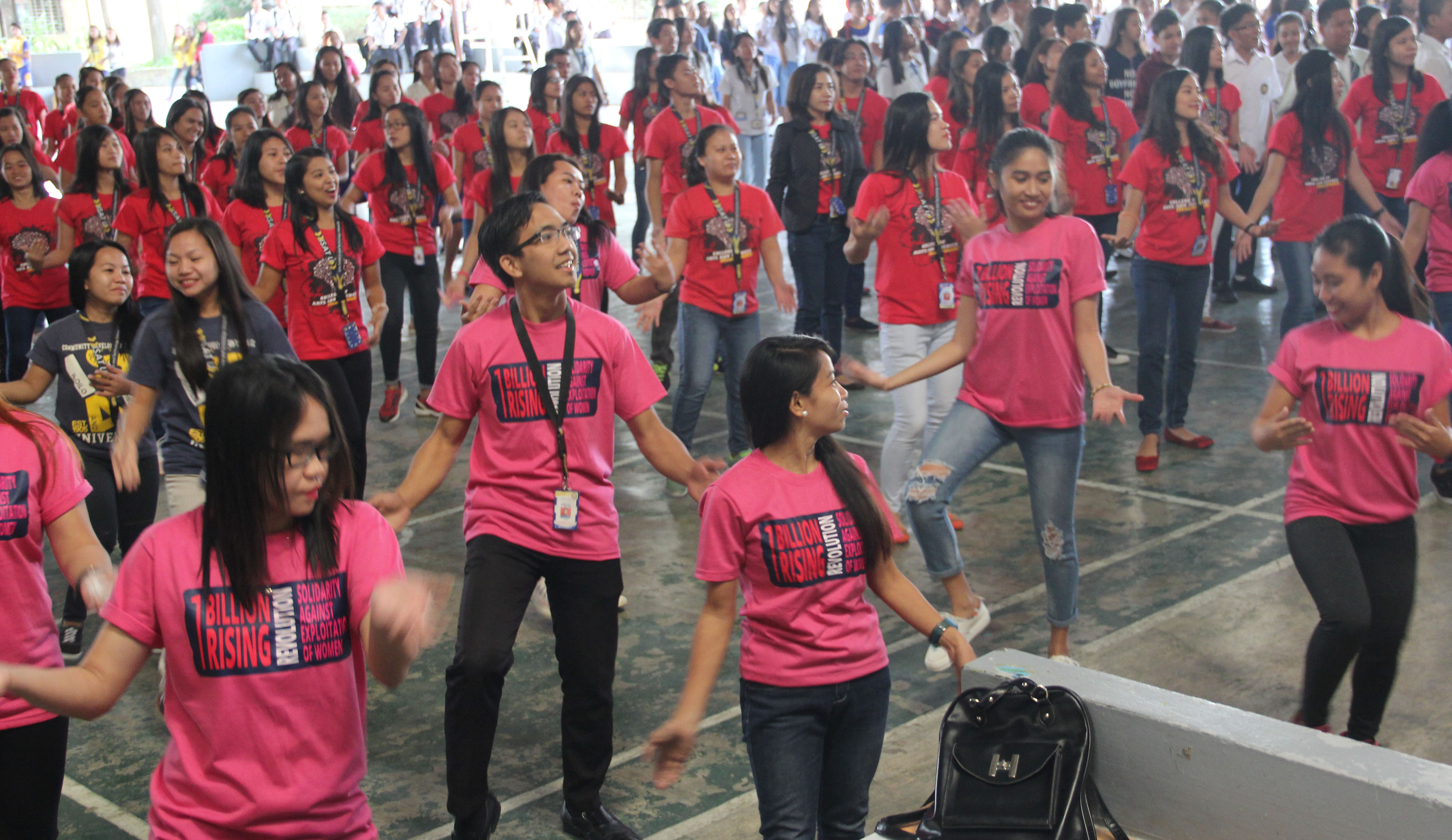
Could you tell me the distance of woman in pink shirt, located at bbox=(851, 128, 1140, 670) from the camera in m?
4.96

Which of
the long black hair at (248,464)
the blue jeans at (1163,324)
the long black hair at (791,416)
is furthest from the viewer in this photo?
the blue jeans at (1163,324)

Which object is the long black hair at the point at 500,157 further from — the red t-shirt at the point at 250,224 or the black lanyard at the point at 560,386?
the black lanyard at the point at 560,386

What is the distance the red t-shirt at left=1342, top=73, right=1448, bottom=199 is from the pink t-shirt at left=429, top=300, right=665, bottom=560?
6622mm

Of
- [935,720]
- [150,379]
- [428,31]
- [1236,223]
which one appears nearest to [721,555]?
[935,720]

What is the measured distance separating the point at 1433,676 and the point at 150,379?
15.9 ft

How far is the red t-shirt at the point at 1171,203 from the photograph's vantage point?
755 centimetres

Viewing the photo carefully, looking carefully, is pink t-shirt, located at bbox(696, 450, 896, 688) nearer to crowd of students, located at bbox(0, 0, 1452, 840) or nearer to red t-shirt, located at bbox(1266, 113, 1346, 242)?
crowd of students, located at bbox(0, 0, 1452, 840)

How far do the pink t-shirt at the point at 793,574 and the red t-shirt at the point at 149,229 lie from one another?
20.0ft

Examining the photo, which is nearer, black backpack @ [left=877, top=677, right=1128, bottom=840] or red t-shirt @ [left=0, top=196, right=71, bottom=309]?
black backpack @ [left=877, top=677, right=1128, bottom=840]

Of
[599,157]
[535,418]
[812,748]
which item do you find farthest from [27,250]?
[812,748]

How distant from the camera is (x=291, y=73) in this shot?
614 inches

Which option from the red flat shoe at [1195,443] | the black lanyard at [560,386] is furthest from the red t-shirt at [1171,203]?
the black lanyard at [560,386]

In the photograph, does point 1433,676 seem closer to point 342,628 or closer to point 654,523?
point 654,523

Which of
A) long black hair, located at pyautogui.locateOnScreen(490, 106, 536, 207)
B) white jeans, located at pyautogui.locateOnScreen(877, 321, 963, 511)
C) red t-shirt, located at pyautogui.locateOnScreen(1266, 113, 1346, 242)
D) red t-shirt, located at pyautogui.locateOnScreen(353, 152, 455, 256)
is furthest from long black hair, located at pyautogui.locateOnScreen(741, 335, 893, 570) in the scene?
red t-shirt, located at pyautogui.locateOnScreen(353, 152, 455, 256)
